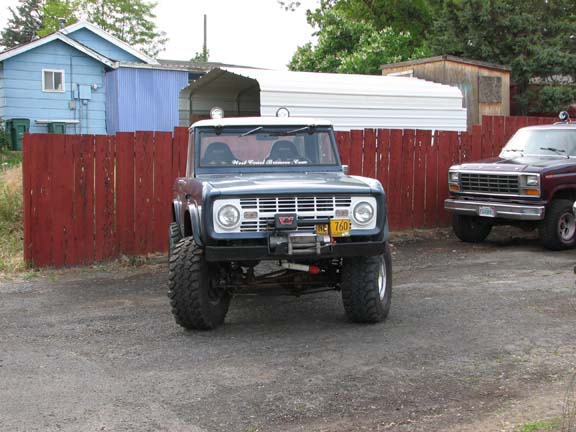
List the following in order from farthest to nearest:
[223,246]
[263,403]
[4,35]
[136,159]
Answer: [4,35], [136,159], [223,246], [263,403]

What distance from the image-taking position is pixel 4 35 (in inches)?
2707

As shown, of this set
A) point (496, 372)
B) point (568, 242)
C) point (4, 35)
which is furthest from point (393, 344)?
point (4, 35)

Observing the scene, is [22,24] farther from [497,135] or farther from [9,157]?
[497,135]

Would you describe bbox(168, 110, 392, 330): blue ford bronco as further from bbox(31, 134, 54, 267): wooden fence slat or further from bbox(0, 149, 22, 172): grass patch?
bbox(0, 149, 22, 172): grass patch

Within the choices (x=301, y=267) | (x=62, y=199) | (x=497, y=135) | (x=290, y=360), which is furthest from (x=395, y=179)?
(x=290, y=360)

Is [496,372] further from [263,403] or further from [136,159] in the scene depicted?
[136,159]

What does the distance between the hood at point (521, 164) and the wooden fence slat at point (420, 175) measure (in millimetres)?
1229

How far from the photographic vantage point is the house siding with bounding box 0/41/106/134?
79.1ft

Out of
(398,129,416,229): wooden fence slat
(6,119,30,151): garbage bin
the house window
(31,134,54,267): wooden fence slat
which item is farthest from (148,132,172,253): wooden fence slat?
the house window

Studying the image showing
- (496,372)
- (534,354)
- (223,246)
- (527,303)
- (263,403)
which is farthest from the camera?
(527,303)

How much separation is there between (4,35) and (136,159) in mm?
64326

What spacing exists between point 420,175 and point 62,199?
20.8 feet

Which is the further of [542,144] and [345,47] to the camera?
[345,47]

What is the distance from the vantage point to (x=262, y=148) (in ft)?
25.1
